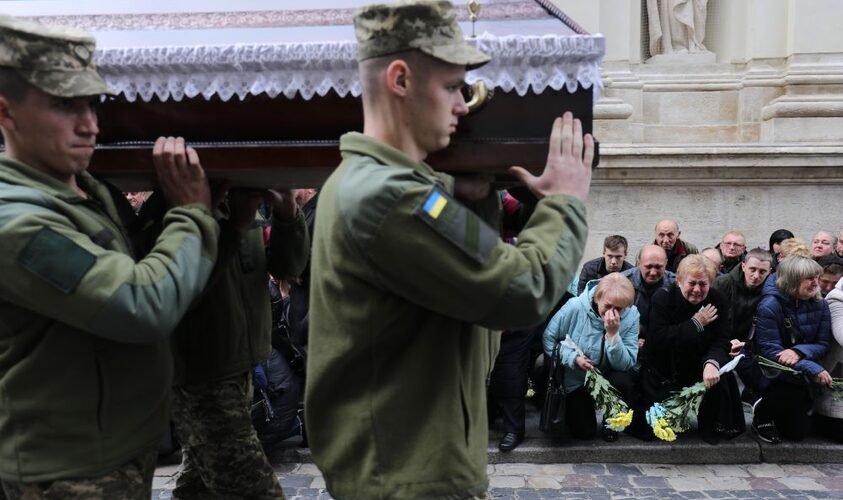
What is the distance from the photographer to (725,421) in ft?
17.5

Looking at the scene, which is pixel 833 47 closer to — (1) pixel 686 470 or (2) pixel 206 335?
(1) pixel 686 470

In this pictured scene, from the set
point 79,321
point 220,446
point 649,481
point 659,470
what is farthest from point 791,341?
point 79,321

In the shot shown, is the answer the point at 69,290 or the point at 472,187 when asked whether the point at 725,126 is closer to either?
the point at 472,187

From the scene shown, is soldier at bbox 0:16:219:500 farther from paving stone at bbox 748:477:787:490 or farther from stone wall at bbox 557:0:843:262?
stone wall at bbox 557:0:843:262

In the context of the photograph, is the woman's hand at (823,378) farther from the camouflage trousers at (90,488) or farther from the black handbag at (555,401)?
the camouflage trousers at (90,488)

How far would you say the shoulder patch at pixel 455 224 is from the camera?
155 centimetres

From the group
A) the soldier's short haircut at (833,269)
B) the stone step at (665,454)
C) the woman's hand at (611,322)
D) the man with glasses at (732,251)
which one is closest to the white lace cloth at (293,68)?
the woman's hand at (611,322)

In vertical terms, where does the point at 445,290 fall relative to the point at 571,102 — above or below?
below

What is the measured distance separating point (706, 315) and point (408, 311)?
414cm

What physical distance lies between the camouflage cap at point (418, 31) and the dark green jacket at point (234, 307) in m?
0.96

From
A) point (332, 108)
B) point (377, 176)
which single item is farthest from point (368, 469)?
point (332, 108)

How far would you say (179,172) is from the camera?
6.49 ft

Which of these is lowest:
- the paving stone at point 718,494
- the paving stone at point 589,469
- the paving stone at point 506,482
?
the paving stone at point 506,482

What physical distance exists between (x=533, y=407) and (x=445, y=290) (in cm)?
480
